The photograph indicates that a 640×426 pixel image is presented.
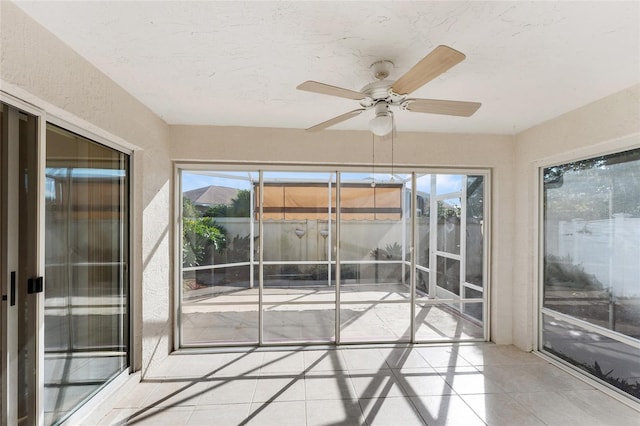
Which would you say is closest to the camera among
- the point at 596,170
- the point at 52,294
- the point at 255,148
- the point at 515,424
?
the point at 52,294

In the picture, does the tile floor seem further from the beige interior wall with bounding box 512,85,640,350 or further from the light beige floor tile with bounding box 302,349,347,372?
the beige interior wall with bounding box 512,85,640,350

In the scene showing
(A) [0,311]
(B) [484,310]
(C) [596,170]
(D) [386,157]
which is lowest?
(B) [484,310]

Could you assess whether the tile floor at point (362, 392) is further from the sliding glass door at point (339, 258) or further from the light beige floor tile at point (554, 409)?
the sliding glass door at point (339, 258)

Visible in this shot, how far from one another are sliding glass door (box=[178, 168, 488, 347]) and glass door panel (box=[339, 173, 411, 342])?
13mm

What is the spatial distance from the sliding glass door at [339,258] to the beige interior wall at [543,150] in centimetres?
39

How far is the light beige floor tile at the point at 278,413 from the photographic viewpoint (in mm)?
2359

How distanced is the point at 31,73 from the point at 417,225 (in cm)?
372

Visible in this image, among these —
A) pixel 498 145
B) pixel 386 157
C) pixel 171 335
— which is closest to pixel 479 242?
pixel 498 145

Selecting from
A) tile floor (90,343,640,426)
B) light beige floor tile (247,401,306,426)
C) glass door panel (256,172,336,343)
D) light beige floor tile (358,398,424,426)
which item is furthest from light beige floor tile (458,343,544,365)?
light beige floor tile (247,401,306,426)

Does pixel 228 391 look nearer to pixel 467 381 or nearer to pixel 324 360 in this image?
pixel 324 360

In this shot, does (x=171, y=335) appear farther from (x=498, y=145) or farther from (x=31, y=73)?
(x=498, y=145)

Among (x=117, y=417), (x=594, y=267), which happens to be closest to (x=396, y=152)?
(x=594, y=267)

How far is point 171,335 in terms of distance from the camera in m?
3.61

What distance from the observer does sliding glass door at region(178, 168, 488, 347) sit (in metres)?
3.80
